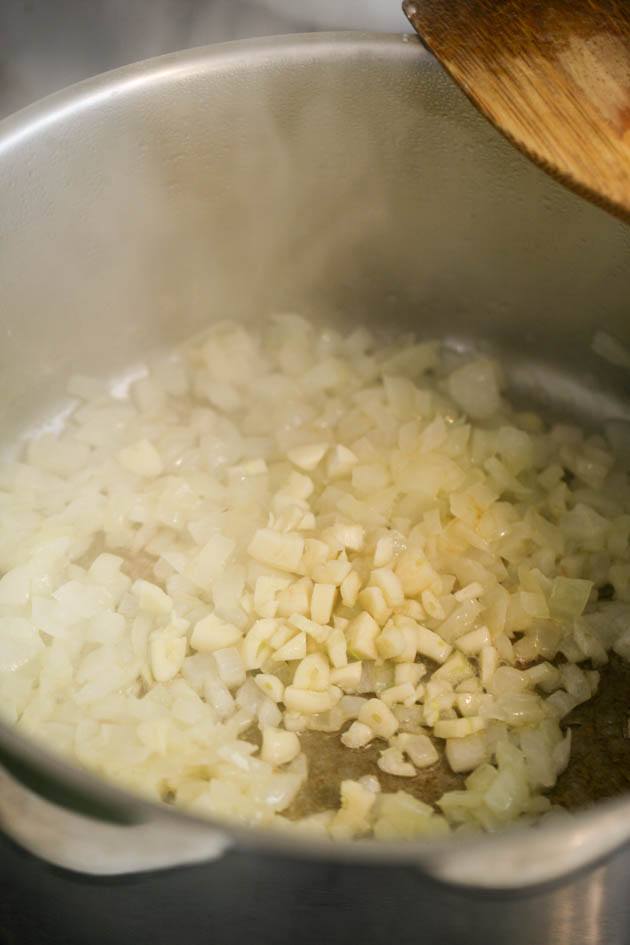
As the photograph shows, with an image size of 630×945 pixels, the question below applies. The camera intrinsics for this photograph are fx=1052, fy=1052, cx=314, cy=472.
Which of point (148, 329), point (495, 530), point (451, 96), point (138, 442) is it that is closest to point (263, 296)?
point (148, 329)

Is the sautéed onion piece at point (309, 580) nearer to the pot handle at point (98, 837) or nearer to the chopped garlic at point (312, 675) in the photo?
the chopped garlic at point (312, 675)

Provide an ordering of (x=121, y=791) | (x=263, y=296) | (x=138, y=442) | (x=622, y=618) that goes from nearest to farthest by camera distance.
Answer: (x=121, y=791) < (x=622, y=618) < (x=138, y=442) < (x=263, y=296)

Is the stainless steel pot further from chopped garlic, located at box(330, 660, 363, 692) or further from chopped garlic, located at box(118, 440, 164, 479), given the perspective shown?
chopped garlic, located at box(330, 660, 363, 692)

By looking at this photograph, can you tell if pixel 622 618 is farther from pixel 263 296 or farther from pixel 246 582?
pixel 263 296

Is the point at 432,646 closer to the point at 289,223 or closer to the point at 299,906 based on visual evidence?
the point at 299,906

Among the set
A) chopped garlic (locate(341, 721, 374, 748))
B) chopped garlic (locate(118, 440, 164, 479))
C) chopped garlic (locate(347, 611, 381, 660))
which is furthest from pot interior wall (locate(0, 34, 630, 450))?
chopped garlic (locate(341, 721, 374, 748))

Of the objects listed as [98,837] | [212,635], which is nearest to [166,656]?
[212,635]

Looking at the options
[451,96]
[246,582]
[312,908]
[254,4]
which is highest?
[254,4]

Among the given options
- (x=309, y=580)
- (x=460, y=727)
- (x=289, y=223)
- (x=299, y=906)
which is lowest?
(x=460, y=727)
